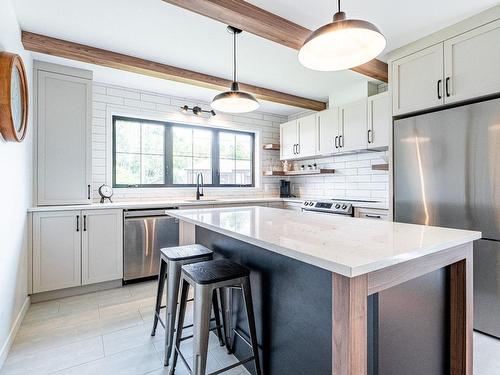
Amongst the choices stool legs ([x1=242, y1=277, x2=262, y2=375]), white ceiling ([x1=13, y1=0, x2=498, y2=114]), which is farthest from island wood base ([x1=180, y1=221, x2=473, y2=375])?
white ceiling ([x1=13, y1=0, x2=498, y2=114])

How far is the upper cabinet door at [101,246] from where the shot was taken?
9.73ft

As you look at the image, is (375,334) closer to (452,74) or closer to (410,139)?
(410,139)

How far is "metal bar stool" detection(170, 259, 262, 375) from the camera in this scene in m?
1.38

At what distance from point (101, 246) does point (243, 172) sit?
257cm

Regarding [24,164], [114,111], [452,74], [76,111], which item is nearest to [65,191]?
[24,164]

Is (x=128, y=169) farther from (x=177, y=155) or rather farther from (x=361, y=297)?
(x=361, y=297)

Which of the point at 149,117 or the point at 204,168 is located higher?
the point at 149,117

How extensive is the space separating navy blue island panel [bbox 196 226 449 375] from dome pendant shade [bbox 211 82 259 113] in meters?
1.21

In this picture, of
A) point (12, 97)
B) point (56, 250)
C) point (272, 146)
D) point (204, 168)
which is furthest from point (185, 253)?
point (272, 146)

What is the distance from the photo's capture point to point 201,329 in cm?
138

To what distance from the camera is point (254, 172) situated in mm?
5008

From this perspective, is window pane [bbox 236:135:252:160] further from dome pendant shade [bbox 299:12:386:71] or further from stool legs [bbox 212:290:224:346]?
dome pendant shade [bbox 299:12:386:71]

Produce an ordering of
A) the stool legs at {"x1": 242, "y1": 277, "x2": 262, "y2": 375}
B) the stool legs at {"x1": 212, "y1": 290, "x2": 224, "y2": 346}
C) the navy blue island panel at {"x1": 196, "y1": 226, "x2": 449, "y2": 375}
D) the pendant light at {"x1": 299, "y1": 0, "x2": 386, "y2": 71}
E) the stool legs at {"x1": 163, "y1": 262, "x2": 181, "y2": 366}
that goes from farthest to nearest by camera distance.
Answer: the stool legs at {"x1": 212, "y1": 290, "x2": 224, "y2": 346} < the stool legs at {"x1": 163, "y1": 262, "x2": 181, "y2": 366} < the stool legs at {"x1": 242, "y1": 277, "x2": 262, "y2": 375} < the pendant light at {"x1": 299, "y1": 0, "x2": 386, "y2": 71} < the navy blue island panel at {"x1": 196, "y1": 226, "x2": 449, "y2": 375}

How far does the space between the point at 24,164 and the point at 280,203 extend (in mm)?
3278
